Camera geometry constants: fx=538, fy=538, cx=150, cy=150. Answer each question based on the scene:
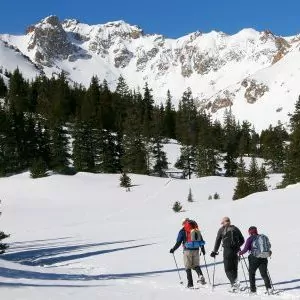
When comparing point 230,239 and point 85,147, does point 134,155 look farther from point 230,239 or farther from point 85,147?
point 230,239

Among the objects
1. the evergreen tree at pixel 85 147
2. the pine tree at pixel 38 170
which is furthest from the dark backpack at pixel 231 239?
the evergreen tree at pixel 85 147

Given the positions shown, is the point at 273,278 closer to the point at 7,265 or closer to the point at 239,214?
the point at 7,265

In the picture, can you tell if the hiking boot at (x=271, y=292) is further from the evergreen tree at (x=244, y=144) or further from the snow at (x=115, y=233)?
the evergreen tree at (x=244, y=144)

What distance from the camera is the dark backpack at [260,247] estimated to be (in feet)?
47.1

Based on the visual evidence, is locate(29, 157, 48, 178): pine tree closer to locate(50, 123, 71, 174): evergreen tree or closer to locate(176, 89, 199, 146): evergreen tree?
locate(50, 123, 71, 174): evergreen tree

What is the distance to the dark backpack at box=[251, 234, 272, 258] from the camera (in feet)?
47.1

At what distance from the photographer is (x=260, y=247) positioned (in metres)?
14.4

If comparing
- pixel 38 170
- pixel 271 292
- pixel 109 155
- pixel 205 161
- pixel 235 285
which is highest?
pixel 109 155

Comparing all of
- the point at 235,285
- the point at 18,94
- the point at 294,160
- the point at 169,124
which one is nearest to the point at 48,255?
the point at 235,285

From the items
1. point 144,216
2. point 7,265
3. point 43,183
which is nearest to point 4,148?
point 43,183

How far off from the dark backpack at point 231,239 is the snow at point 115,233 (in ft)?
4.27

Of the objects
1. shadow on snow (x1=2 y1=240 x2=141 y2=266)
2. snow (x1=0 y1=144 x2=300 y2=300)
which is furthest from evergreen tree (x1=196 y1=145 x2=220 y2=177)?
shadow on snow (x1=2 y1=240 x2=141 y2=266)

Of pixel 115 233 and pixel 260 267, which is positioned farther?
pixel 115 233

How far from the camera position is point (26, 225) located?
151 feet
